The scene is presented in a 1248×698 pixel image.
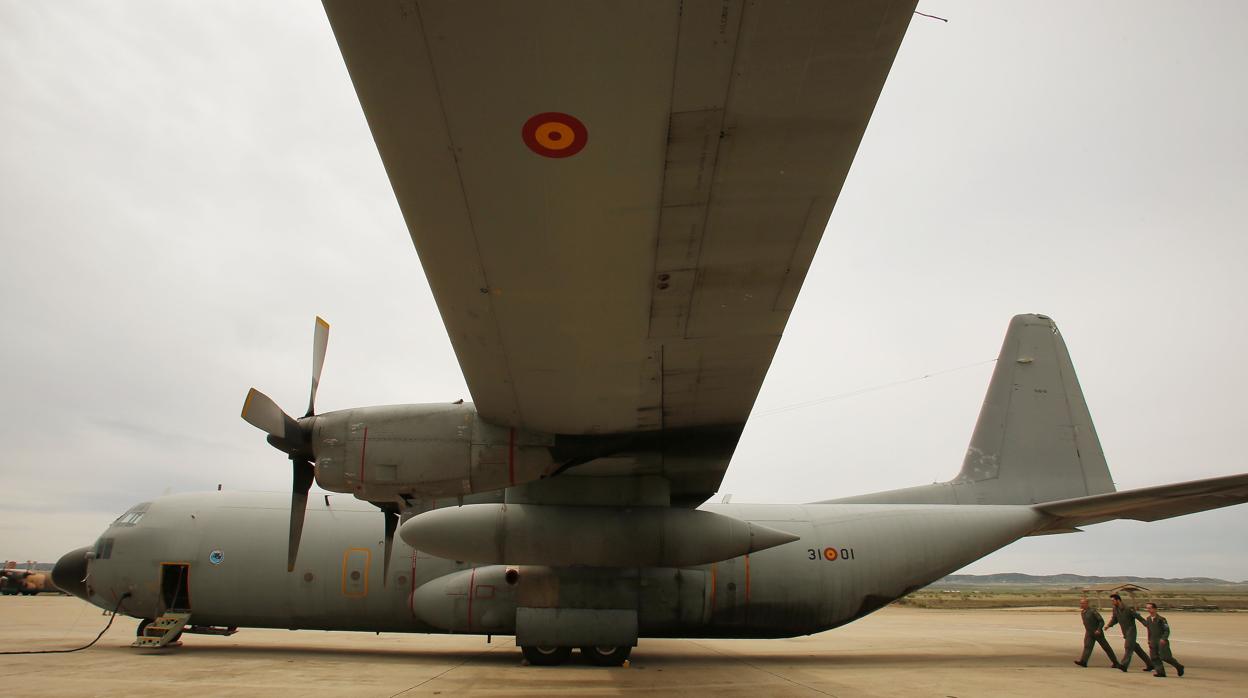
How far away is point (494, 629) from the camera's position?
435 inches

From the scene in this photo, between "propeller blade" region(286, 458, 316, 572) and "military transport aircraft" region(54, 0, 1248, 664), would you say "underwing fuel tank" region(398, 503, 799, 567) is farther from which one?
"propeller blade" region(286, 458, 316, 572)

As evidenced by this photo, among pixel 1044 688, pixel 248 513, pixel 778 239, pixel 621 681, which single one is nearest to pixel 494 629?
pixel 621 681

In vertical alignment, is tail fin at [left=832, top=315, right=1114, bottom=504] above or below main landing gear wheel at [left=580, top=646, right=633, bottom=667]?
above

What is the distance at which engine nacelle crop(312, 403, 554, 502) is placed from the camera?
716cm

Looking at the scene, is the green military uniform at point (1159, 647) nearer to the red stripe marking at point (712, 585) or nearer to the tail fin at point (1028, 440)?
the tail fin at point (1028, 440)

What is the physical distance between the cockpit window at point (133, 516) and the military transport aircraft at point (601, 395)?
12 cm

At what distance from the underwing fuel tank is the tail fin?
5.12 m

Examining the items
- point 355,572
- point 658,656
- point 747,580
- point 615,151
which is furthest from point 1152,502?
point 355,572

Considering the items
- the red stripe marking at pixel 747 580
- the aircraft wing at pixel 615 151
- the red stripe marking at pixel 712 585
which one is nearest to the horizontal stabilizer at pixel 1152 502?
the red stripe marking at pixel 747 580

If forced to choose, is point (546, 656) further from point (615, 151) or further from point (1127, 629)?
point (1127, 629)

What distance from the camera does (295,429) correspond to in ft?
24.8

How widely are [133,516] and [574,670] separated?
8.41m

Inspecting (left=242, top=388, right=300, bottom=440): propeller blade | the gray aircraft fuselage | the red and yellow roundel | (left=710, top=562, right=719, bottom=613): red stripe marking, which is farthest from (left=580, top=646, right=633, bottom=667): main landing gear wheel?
the red and yellow roundel

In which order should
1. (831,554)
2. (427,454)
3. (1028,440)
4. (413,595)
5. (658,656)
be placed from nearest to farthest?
(427,454)
(413,595)
(831,554)
(1028,440)
(658,656)
